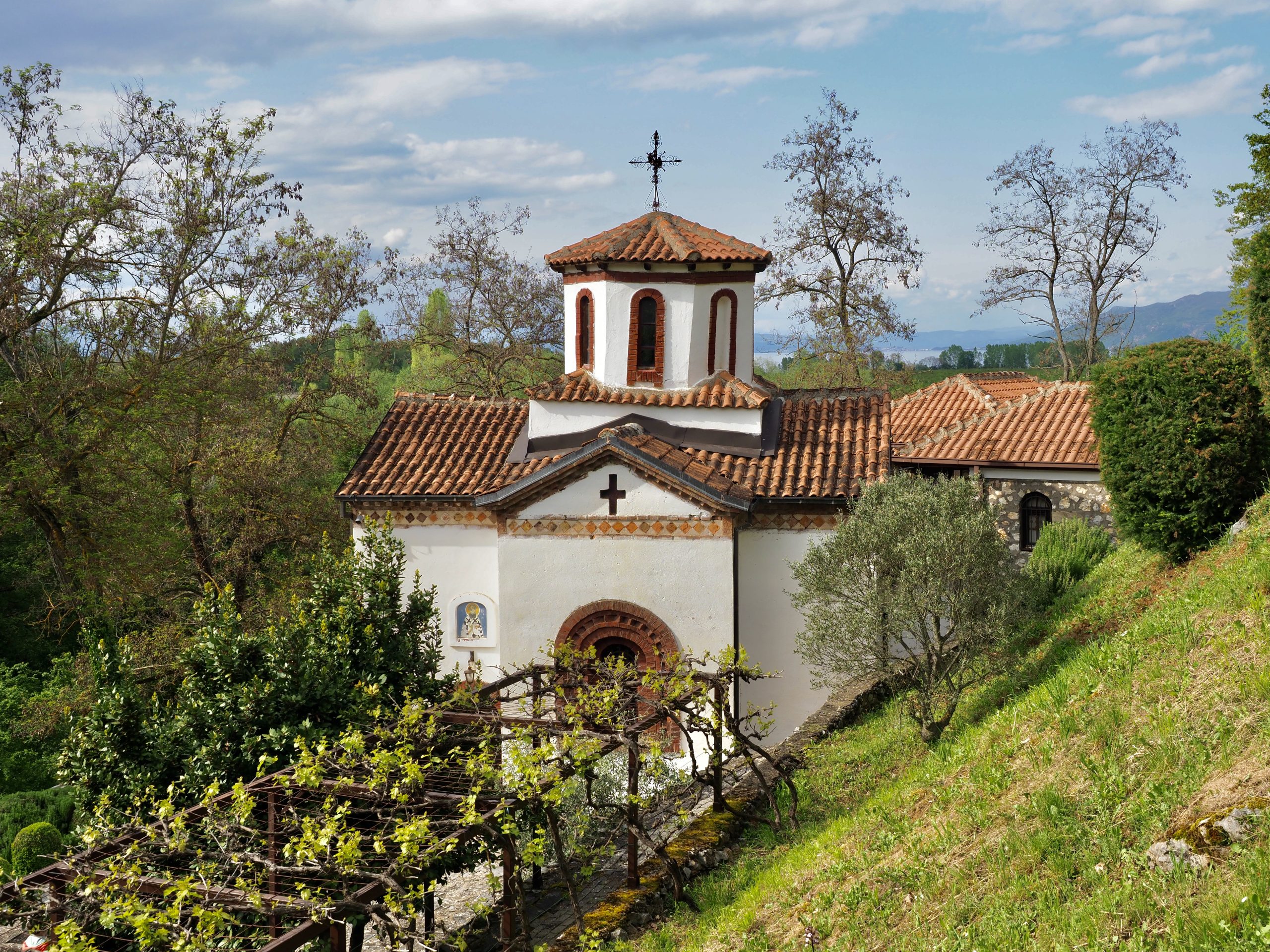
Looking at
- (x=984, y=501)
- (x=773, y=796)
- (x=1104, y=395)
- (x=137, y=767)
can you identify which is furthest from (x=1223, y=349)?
(x=137, y=767)

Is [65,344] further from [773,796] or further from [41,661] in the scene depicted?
[773,796]

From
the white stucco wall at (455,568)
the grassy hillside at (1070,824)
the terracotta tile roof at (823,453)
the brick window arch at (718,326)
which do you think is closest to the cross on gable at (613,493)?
the terracotta tile roof at (823,453)

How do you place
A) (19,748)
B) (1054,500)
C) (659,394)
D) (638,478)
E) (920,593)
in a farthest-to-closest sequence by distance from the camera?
(19,748)
(1054,500)
(659,394)
(638,478)
(920,593)

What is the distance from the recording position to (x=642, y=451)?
41.5ft

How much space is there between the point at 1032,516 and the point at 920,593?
380 inches

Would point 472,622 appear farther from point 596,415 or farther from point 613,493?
point 596,415

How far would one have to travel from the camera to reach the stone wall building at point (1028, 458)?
17312 millimetres

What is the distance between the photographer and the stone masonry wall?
17.2 meters

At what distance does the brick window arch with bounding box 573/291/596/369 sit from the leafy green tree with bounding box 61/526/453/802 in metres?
5.85

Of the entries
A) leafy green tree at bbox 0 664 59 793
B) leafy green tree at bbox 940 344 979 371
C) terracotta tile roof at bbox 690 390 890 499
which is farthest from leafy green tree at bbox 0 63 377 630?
leafy green tree at bbox 940 344 979 371

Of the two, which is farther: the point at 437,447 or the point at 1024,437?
the point at 1024,437

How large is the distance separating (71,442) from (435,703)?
34.5 ft

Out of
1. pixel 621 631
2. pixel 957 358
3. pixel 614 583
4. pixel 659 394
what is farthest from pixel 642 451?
pixel 957 358

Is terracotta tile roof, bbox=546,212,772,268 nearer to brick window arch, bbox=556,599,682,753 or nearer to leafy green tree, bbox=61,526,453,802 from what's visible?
brick window arch, bbox=556,599,682,753
